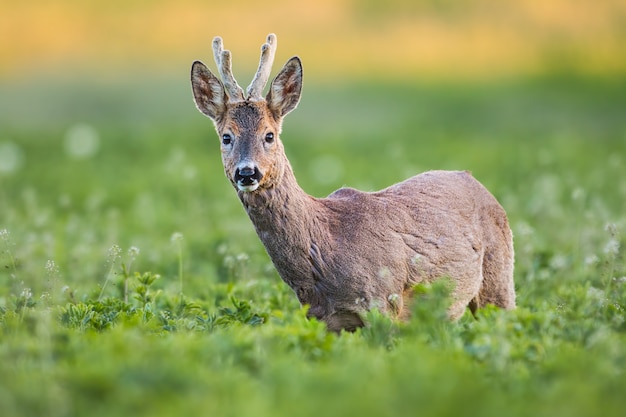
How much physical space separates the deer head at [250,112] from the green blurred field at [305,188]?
98 centimetres

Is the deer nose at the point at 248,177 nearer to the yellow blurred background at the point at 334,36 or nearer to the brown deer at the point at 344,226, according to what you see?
the brown deer at the point at 344,226

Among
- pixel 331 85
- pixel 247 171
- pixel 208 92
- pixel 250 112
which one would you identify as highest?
pixel 331 85

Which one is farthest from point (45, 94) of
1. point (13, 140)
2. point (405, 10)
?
point (405, 10)

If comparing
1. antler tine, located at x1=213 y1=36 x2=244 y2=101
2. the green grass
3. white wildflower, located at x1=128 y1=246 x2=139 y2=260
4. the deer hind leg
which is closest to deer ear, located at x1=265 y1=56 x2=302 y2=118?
antler tine, located at x1=213 y1=36 x2=244 y2=101

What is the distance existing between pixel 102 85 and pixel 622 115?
1536 cm

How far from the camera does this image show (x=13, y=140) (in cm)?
2166

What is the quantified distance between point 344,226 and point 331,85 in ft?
78.4

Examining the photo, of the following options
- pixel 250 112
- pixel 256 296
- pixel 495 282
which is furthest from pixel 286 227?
pixel 495 282

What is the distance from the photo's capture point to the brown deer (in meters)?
6.60

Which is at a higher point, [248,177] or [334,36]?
[334,36]

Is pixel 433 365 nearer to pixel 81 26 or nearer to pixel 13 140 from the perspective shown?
pixel 13 140

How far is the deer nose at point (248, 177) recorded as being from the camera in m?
6.59

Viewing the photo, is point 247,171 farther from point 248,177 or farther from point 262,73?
point 262,73

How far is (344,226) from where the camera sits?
6867 mm
